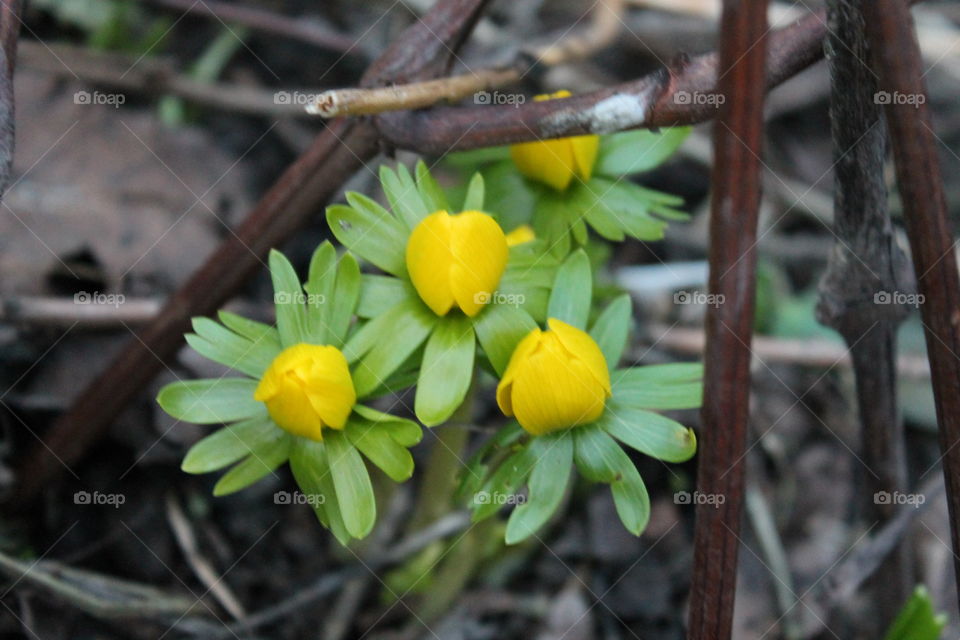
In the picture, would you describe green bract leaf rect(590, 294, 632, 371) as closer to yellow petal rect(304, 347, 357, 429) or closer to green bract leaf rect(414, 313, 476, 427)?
green bract leaf rect(414, 313, 476, 427)

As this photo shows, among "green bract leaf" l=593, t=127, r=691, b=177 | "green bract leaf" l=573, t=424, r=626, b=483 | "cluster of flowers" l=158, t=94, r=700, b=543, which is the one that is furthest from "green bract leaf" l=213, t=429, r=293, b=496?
"green bract leaf" l=593, t=127, r=691, b=177

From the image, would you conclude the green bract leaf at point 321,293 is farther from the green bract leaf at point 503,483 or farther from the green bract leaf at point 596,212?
the green bract leaf at point 596,212

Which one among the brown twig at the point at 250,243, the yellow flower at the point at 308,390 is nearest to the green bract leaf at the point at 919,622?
the yellow flower at the point at 308,390

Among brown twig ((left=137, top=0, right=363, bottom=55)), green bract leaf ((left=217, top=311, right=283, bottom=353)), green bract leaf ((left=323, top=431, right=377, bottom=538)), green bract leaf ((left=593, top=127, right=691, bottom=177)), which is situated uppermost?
brown twig ((left=137, top=0, right=363, bottom=55))

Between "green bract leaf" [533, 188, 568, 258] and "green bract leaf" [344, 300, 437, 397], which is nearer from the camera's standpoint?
"green bract leaf" [344, 300, 437, 397]

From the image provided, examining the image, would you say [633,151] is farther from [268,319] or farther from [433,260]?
[268,319]
